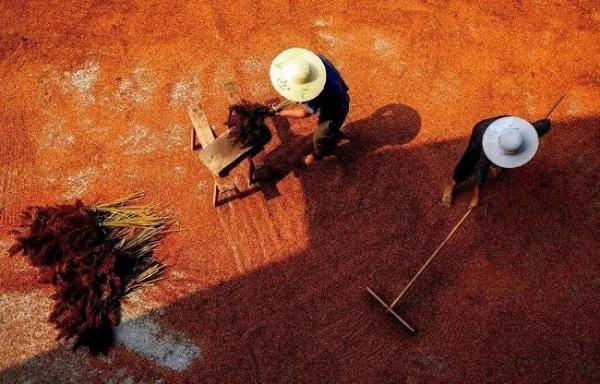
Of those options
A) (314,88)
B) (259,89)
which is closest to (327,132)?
(314,88)

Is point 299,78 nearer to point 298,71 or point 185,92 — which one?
point 298,71

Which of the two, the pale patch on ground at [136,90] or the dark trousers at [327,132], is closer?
the dark trousers at [327,132]

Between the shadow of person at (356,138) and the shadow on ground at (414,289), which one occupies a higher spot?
the shadow of person at (356,138)

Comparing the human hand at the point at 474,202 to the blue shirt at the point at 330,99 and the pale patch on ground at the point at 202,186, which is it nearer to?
the blue shirt at the point at 330,99

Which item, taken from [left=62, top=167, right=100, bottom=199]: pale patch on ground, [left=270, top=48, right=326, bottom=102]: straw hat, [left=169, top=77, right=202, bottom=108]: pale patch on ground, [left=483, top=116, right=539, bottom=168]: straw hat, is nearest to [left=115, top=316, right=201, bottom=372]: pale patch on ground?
[left=62, top=167, right=100, bottom=199]: pale patch on ground

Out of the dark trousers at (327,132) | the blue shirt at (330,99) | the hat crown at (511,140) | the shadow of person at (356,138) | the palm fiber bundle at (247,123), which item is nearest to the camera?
the hat crown at (511,140)

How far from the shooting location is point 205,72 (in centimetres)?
560

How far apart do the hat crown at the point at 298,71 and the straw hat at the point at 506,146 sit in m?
1.83

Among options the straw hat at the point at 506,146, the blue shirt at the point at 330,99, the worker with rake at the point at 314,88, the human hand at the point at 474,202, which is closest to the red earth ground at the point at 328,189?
the human hand at the point at 474,202

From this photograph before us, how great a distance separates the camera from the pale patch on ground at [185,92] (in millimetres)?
5363

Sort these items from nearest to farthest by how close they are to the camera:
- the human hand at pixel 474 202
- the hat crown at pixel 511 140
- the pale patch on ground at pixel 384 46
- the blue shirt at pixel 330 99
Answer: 1. the hat crown at pixel 511 140
2. the blue shirt at pixel 330 99
3. the human hand at pixel 474 202
4. the pale patch on ground at pixel 384 46

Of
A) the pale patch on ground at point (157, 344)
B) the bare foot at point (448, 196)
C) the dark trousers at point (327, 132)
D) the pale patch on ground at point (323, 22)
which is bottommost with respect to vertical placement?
the bare foot at point (448, 196)

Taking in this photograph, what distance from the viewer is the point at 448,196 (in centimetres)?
483

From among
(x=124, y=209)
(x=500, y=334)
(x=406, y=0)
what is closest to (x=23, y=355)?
(x=124, y=209)
